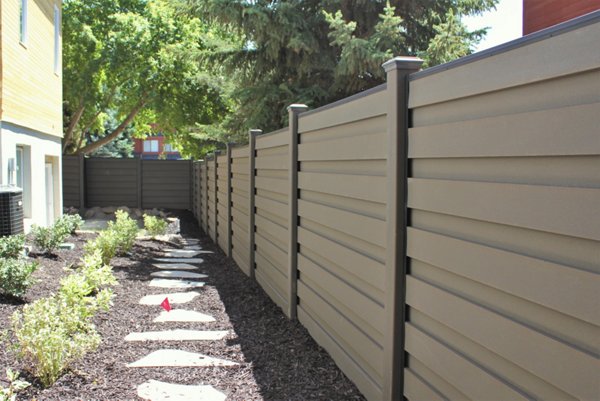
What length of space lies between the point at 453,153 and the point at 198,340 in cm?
322

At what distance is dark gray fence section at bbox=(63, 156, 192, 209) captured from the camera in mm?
19594

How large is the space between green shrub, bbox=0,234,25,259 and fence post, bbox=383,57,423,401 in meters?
5.03

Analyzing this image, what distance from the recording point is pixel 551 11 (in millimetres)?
9047

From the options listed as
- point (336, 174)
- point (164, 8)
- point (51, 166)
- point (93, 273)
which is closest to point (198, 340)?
point (93, 273)

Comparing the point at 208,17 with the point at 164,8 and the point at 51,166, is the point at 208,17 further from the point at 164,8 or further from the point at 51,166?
the point at 164,8

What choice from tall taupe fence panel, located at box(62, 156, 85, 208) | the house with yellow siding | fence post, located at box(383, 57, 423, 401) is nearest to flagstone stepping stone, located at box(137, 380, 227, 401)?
fence post, located at box(383, 57, 423, 401)

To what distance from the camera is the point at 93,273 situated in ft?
19.1

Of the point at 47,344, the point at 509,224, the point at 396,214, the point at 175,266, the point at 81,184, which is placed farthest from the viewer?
the point at 81,184

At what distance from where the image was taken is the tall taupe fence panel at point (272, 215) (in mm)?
5527

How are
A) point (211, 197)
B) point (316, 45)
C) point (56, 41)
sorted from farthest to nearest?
point (56, 41) < point (211, 197) < point (316, 45)

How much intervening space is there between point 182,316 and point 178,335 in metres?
0.71

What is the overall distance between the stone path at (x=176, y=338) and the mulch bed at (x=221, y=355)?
8cm

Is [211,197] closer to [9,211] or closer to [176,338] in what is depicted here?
[9,211]

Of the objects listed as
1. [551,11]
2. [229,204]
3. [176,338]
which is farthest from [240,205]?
[551,11]
